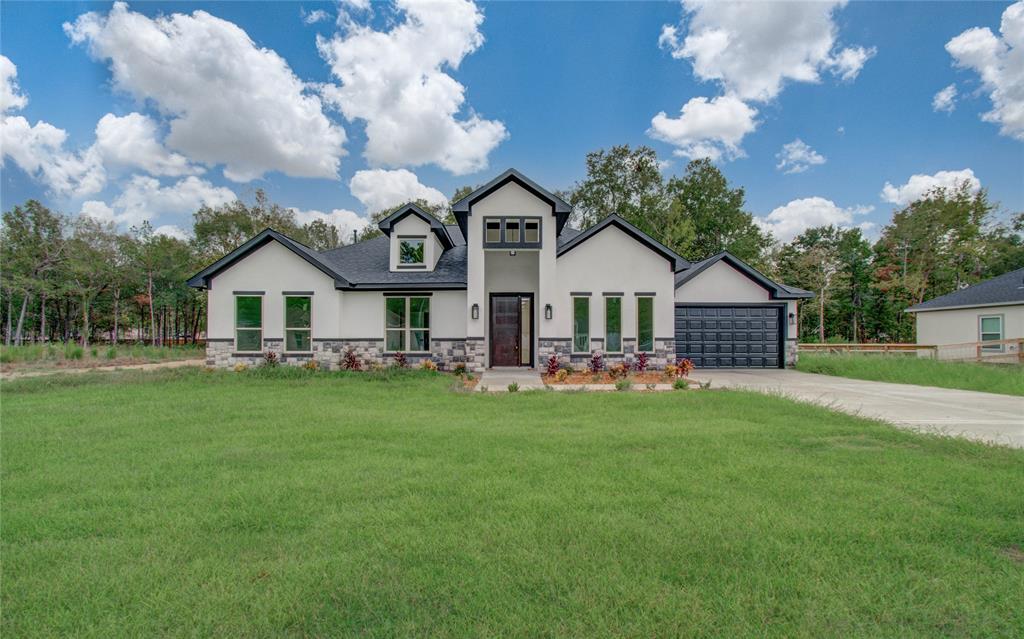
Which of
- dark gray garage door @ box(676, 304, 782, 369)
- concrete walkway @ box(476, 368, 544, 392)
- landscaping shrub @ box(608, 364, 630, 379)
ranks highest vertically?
dark gray garage door @ box(676, 304, 782, 369)

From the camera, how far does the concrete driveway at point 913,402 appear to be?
6539 mm

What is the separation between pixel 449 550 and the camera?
2906 mm

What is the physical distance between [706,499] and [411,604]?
102 inches

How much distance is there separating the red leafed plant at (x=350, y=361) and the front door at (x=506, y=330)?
14.4 feet

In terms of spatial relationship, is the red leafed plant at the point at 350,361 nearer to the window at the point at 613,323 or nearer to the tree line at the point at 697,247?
the window at the point at 613,323

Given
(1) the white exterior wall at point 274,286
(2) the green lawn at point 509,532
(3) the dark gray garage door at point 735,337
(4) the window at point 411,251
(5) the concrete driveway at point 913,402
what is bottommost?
(5) the concrete driveway at point 913,402

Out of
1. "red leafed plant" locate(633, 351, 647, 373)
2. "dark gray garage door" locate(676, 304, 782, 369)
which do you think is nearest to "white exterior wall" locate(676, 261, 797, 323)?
"dark gray garage door" locate(676, 304, 782, 369)

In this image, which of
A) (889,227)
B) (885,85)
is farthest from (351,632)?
(889,227)

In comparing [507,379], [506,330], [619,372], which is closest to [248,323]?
[506,330]

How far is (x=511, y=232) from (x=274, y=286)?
7675 millimetres

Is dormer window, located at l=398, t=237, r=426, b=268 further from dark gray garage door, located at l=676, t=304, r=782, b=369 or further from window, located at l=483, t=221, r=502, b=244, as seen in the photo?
dark gray garage door, located at l=676, t=304, r=782, b=369

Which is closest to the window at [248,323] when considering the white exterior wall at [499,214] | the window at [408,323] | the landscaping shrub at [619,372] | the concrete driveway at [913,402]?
the window at [408,323]

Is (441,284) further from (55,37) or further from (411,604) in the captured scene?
(411,604)

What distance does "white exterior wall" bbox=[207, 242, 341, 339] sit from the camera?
1366 cm
